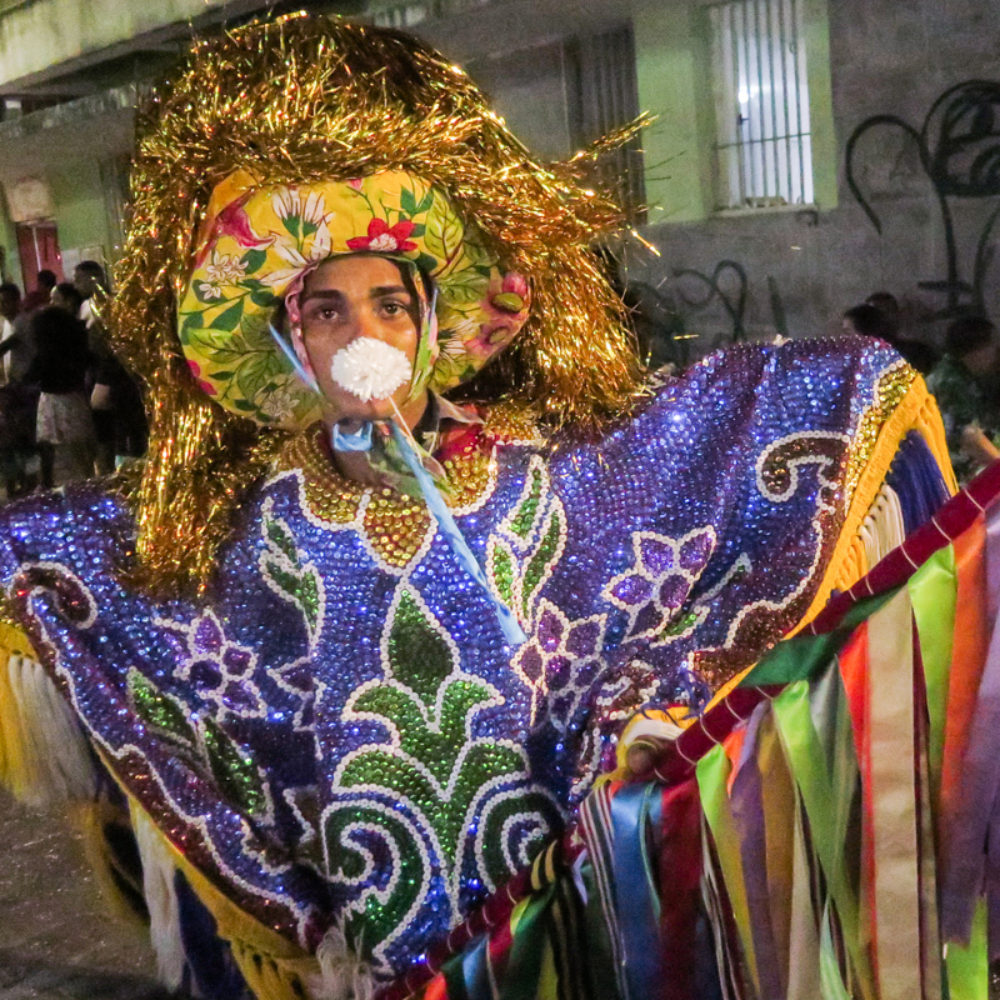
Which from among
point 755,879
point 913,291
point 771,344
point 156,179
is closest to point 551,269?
point 771,344

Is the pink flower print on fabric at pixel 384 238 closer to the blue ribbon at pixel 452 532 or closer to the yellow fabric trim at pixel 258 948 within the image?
the blue ribbon at pixel 452 532

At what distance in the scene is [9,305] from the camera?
28.0 ft

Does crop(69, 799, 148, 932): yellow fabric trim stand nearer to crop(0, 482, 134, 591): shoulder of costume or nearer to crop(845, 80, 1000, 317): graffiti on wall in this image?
crop(0, 482, 134, 591): shoulder of costume

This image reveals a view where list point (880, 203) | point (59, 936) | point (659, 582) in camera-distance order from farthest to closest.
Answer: point (880, 203)
point (59, 936)
point (659, 582)

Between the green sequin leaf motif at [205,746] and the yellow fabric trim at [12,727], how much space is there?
0.19 meters

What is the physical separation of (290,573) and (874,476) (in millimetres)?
959

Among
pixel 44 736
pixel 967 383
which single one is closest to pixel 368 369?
pixel 44 736

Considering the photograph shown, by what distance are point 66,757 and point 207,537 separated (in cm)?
45

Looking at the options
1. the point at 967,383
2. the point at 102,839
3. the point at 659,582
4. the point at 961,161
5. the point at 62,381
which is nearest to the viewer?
the point at 659,582

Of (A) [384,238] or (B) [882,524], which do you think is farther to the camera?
(B) [882,524]

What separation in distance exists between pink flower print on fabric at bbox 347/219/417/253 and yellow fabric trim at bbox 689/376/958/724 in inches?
32.4

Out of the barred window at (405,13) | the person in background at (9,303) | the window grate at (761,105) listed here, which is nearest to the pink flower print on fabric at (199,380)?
the window grate at (761,105)

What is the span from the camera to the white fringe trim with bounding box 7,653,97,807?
1973 millimetres

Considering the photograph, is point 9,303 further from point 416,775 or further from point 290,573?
point 416,775
